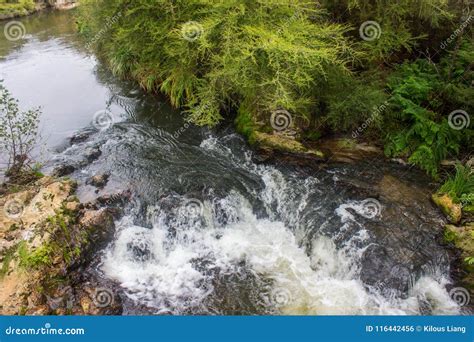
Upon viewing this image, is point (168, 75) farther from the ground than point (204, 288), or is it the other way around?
point (168, 75)

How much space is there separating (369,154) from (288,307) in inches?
168

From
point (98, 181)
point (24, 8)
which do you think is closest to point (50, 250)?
point (98, 181)

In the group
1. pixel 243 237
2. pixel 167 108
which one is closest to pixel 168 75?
pixel 167 108

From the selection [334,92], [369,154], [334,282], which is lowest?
[334,282]

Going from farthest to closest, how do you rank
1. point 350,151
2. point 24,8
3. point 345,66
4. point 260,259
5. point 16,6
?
point 24,8 → point 16,6 → point 345,66 → point 350,151 → point 260,259

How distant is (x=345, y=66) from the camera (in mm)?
8781

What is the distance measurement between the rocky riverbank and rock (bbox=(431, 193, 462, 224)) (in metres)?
6.03

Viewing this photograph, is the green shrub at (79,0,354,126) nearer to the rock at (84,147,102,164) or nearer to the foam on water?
the foam on water

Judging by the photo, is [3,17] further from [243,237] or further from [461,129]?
[461,129]

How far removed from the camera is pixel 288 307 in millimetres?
5922

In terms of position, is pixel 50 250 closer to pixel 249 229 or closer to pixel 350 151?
pixel 249 229

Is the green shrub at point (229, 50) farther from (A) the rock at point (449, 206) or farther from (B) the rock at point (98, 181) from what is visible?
(A) the rock at point (449, 206)

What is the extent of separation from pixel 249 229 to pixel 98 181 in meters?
3.39

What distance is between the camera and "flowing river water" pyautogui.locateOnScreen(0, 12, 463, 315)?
6.11 meters
